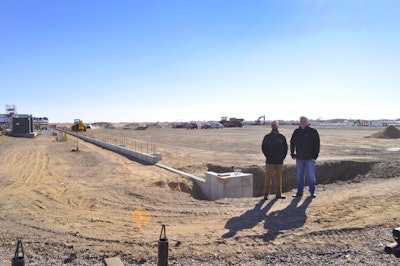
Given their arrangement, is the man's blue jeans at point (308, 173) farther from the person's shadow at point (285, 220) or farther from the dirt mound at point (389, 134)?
the dirt mound at point (389, 134)

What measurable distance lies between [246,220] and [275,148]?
2322 millimetres

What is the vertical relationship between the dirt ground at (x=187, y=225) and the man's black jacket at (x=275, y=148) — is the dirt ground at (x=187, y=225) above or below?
below

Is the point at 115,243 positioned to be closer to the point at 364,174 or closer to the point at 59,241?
the point at 59,241

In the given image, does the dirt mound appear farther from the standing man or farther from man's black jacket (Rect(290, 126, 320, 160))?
the standing man

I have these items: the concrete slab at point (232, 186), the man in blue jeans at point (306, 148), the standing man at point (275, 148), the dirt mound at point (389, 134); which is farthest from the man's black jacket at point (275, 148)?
the dirt mound at point (389, 134)

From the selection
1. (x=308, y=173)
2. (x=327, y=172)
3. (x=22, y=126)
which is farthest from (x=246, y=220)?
(x=22, y=126)

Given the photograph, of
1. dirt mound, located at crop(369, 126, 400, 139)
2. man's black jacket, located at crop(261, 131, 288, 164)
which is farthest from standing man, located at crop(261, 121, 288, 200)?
dirt mound, located at crop(369, 126, 400, 139)

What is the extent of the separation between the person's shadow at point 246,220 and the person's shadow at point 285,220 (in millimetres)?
207

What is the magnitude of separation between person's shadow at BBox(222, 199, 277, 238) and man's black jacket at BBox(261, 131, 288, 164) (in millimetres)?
1193

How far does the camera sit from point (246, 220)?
712 cm

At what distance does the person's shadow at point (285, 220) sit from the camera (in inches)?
250

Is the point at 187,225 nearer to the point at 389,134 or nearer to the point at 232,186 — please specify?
the point at 232,186

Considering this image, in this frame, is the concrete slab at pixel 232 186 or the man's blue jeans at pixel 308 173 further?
the concrete slab at pixel 232 186

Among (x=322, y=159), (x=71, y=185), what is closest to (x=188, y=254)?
(x=71, y=185)
